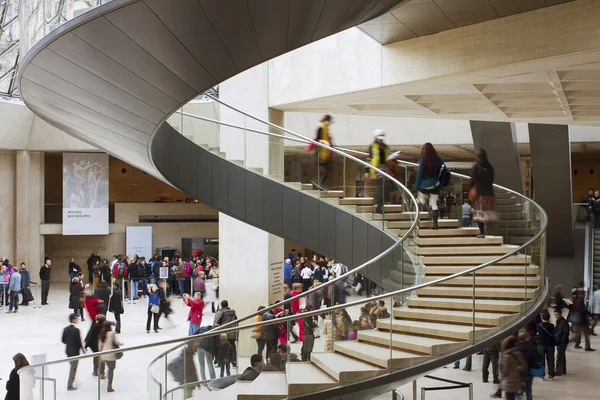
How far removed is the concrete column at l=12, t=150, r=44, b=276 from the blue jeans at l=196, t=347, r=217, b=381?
825 inches

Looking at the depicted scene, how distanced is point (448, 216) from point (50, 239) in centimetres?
2245

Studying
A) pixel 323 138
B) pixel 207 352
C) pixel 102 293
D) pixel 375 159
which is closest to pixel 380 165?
pixel 375 159

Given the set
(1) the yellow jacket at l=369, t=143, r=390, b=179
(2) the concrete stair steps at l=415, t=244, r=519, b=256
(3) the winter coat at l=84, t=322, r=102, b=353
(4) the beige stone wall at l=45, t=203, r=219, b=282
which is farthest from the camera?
(4) the beige stone wall at l=45, t=203, r=219, b=282

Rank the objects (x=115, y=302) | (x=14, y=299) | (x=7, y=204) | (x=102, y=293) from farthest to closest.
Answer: (x=7, y=204)
(x=14, y=299)
(x=115, y=302)
(x=102, y=293)

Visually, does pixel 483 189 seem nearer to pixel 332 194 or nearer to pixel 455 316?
pixel 455 316

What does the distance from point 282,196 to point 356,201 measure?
1.45 meters

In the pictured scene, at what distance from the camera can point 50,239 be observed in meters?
30.7

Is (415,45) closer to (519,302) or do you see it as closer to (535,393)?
(519,302)

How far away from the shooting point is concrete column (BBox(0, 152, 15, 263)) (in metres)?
27.1

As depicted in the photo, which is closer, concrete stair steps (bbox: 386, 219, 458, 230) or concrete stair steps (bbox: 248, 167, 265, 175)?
concrete stair steps (bbox: 386, 219, 458, 230)

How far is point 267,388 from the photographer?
8055 mm

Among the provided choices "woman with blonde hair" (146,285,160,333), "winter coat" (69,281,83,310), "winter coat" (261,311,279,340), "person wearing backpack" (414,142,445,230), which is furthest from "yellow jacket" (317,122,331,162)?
"winter coat" (69,281,83,310)

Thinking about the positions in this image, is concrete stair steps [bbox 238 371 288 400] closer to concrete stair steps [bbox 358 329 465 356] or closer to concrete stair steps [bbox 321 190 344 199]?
concrete stair steps [bbox 358 329 465 356]

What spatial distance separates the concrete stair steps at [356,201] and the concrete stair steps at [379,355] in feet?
16.4
